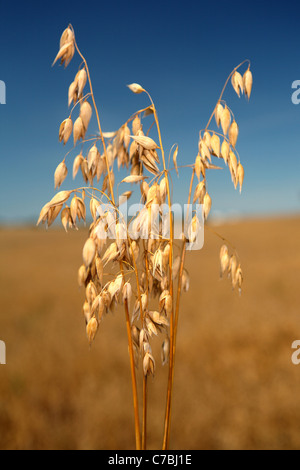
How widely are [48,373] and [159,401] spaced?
1900mm

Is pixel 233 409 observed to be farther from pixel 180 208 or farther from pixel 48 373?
pixel 180 208

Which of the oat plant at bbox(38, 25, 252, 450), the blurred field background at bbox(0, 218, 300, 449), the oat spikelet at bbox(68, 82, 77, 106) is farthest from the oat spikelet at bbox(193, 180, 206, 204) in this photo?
the blurred field background at bbox(0, 218, 300, 449)

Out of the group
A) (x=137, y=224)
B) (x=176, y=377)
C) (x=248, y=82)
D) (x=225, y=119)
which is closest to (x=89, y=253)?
(x=137, y=224)

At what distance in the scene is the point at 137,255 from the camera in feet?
2.98

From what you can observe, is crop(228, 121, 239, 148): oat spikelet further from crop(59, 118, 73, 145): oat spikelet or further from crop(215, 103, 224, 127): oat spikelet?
crop(59, 118, 73, 145): oat spikelet

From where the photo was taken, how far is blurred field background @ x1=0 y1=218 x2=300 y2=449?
13.1ft

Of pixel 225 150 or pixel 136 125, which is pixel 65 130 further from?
pixel 225 150

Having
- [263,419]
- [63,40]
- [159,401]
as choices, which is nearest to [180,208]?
[63,40]

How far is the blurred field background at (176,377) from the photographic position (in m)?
4.00

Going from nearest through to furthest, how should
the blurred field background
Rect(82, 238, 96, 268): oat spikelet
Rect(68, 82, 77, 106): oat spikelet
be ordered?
Rect(82, 238, 96, 268): oat spikelet
Rect(68, 82, 77, 106): oat spikelet
the blurred field background

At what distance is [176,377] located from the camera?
5520 millimetres

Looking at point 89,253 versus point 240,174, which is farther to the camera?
point 240,174

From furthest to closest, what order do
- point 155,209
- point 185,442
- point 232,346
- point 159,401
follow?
point 232,346
point 159,401
point 185,442
point 155,209
